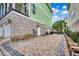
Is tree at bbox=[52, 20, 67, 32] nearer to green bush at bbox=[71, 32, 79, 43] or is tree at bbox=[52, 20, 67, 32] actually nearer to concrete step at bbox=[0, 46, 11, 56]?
green bush at bbox=[71, 32, 79, 43]

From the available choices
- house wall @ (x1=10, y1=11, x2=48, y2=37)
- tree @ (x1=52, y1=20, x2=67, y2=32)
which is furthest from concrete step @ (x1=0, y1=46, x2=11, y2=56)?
tree @ (x1=52, y1=20, x2=67, y2=32)

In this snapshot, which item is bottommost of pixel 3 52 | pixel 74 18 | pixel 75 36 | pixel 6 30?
pixel 3 52

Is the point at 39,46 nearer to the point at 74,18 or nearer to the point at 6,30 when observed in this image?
the point at 6,30

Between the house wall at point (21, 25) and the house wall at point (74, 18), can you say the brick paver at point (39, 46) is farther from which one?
the house wall at point (74, 18)

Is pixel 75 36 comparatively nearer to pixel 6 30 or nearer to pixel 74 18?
pixel 74 18

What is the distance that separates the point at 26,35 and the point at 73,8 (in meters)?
0.91

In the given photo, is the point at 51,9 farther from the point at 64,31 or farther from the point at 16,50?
the point at 16,50

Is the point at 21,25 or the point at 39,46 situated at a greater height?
the point at 21,25

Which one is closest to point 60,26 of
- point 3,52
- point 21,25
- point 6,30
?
point 21,25

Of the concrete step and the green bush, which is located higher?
the green bush

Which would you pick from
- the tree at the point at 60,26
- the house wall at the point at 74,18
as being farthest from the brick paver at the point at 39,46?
the house wall at the point at 74,18

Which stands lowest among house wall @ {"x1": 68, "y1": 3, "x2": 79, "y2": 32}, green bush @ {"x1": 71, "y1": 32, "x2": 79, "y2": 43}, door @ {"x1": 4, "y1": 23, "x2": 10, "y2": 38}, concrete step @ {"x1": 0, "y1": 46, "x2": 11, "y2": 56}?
concrete step @ {"x1": 0, "y1": 46, "x2": 11, "y2": 56}

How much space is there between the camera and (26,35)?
2.48m

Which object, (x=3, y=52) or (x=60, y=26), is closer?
(x=3, y=52)
